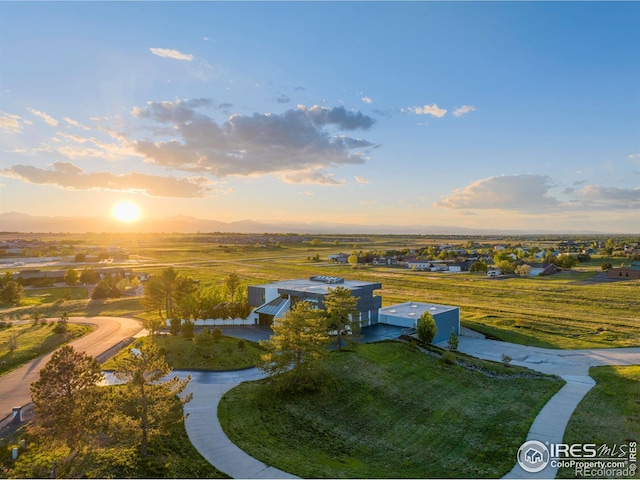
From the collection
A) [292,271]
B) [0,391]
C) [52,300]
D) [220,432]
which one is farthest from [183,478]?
[292,271]

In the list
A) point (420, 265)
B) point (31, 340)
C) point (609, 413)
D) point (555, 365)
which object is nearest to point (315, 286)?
point (555, 365)

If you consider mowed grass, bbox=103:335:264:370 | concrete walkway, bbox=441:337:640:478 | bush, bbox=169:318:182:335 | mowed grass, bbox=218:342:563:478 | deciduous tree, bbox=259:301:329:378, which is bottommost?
concrete walkway, bbox=441:337:640:478

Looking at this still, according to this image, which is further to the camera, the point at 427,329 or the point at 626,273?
the point at 626,273

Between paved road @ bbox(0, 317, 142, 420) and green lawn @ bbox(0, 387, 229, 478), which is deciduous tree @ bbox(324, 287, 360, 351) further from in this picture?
paved road @ bbox(0, 317, 142, 420)

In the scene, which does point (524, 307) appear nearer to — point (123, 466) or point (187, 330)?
point (187, 330)

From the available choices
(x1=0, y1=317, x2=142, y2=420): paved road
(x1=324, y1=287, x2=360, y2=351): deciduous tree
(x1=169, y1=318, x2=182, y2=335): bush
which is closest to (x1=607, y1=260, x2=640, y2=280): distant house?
(x1=324, y1=287, x2=360, y2=351): deciduous tree

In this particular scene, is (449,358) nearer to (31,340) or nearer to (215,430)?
(215,430)

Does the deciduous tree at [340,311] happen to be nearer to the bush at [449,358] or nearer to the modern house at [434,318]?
the bush at [449,358]
